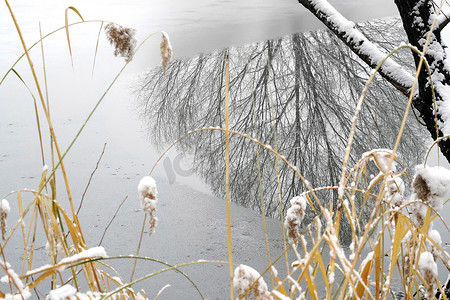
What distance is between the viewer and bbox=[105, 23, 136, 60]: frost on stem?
0.89 meters

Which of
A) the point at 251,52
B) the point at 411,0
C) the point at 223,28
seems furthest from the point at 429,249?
the point at 223,28

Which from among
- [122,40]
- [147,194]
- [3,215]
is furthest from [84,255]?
[122,40]

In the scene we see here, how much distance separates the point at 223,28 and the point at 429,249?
5.92 metres

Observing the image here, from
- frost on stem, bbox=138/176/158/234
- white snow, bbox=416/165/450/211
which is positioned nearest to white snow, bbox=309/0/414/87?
white snow, bbox=416/165/450/211

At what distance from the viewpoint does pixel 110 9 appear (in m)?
7.72

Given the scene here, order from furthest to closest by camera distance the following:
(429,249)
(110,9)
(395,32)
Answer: (110,9) < (395,32) < (429,249)


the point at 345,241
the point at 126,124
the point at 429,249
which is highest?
the point at 429,249

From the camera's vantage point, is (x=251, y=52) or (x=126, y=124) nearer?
(x=126, y=124)

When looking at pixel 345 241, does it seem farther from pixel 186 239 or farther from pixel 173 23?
pixel 173 23

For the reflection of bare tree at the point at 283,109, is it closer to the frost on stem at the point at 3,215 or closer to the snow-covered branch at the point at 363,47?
the snow-covered branch at the point at 363,47

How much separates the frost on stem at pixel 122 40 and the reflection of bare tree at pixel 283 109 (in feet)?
9.43

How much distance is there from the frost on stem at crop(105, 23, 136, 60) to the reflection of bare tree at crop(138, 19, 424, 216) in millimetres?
2874

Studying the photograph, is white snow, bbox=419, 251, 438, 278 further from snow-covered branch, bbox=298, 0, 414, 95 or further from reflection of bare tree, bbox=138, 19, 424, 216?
reflection of bare tree, bbox=138, 19, 424, 216

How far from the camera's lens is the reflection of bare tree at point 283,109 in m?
4.13
